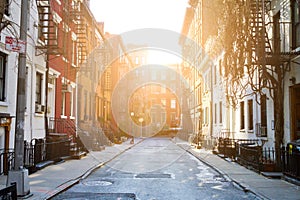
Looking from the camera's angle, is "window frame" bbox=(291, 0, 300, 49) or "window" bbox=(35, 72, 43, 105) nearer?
"window frame" bbox=(291, 0, 300, 49)

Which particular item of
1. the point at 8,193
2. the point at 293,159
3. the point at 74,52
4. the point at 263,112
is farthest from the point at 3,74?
the point at 263,112

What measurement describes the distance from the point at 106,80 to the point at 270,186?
95.1 ft

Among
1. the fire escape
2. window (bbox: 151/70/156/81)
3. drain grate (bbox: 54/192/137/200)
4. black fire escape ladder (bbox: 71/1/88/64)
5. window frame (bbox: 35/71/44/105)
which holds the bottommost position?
drain grate (bbox: 54/192/137/200)

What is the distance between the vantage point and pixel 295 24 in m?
14.3

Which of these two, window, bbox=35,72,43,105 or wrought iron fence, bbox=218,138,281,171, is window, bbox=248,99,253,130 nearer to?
wrought iron fence, bbox=218,138,281,171

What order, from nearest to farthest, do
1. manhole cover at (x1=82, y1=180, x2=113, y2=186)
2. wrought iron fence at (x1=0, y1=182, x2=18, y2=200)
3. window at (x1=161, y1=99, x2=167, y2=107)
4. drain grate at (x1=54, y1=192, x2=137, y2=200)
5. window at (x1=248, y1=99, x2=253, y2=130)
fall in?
wrought iron fence at (x1=0, y1=182, x2=18, y2=200), drain grate at (x1=54, y1=192, x2=137, y2=200), manhole cover at (x1=82, y1=180, x2=113, y2=186), window at (x1=248, y1=99, x2=253, y2=130), window at (x1=161, y1=99, x2=167, y2=107)

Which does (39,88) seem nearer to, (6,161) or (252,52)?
(6,161)

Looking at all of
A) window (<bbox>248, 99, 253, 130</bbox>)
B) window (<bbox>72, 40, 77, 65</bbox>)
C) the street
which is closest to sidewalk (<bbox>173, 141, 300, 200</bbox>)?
the street

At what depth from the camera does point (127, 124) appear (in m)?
55.0

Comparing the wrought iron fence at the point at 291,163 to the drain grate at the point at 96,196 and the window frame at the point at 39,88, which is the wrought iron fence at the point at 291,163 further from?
the window frame at the point at 39,88

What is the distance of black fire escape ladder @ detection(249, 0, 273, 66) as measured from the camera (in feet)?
46.0

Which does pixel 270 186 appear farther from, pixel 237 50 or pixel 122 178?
pixel 237 50

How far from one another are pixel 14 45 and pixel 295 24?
1039 centimetres

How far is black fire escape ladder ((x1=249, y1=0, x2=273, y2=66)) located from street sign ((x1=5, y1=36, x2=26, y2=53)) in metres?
8.56
